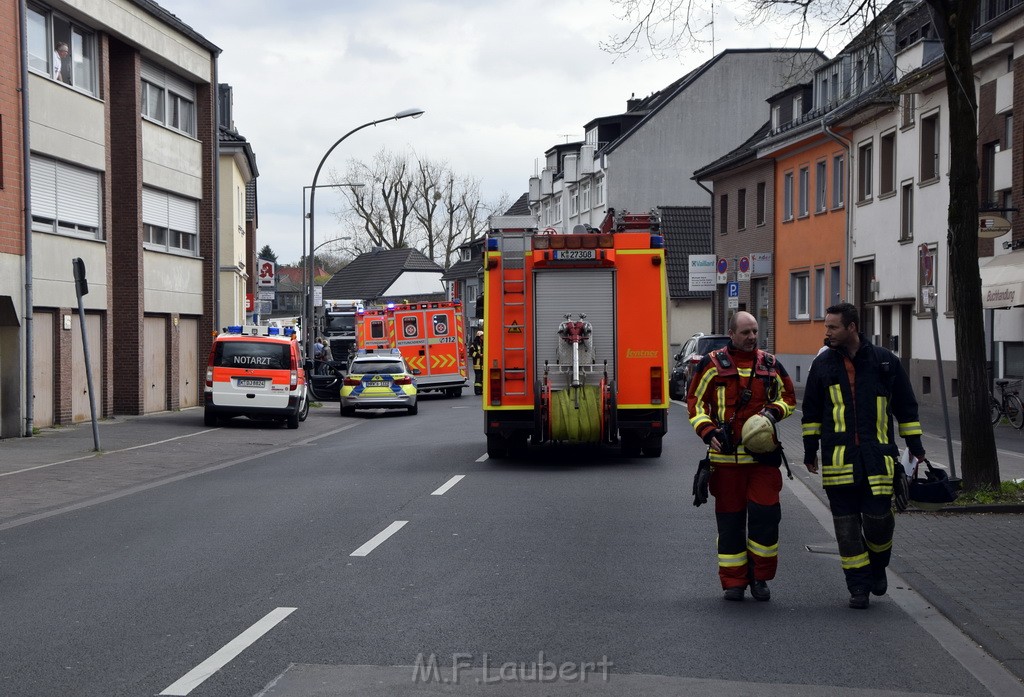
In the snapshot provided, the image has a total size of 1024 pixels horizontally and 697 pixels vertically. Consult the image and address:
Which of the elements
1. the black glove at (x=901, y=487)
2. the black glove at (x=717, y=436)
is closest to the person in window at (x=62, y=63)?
the black glove at (x=717, y=436)

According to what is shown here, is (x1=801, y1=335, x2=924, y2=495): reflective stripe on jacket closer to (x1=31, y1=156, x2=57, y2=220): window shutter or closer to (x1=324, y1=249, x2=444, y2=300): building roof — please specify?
(x1=31, y1=156, x2=57, y2=220): window shutter

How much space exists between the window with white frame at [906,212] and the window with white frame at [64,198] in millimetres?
19948

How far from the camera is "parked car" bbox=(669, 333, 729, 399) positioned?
111ft

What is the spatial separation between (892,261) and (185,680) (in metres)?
31.1

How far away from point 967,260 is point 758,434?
577 cm

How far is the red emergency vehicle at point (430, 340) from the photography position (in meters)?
40.5

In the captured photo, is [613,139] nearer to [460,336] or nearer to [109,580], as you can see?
[460,336]

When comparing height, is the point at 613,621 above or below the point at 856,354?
below

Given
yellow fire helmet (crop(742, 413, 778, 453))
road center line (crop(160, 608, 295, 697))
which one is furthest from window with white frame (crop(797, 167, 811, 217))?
road center line (crop(160, 608, 295, 697))

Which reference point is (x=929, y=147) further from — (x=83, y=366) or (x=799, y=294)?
(x=83, y=366)

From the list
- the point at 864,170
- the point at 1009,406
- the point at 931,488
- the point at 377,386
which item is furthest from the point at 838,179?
the point at 931,488

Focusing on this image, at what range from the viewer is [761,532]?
25.6 feet

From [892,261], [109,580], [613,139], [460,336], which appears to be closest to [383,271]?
[613,139]

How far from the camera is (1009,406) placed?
78.6 feet
